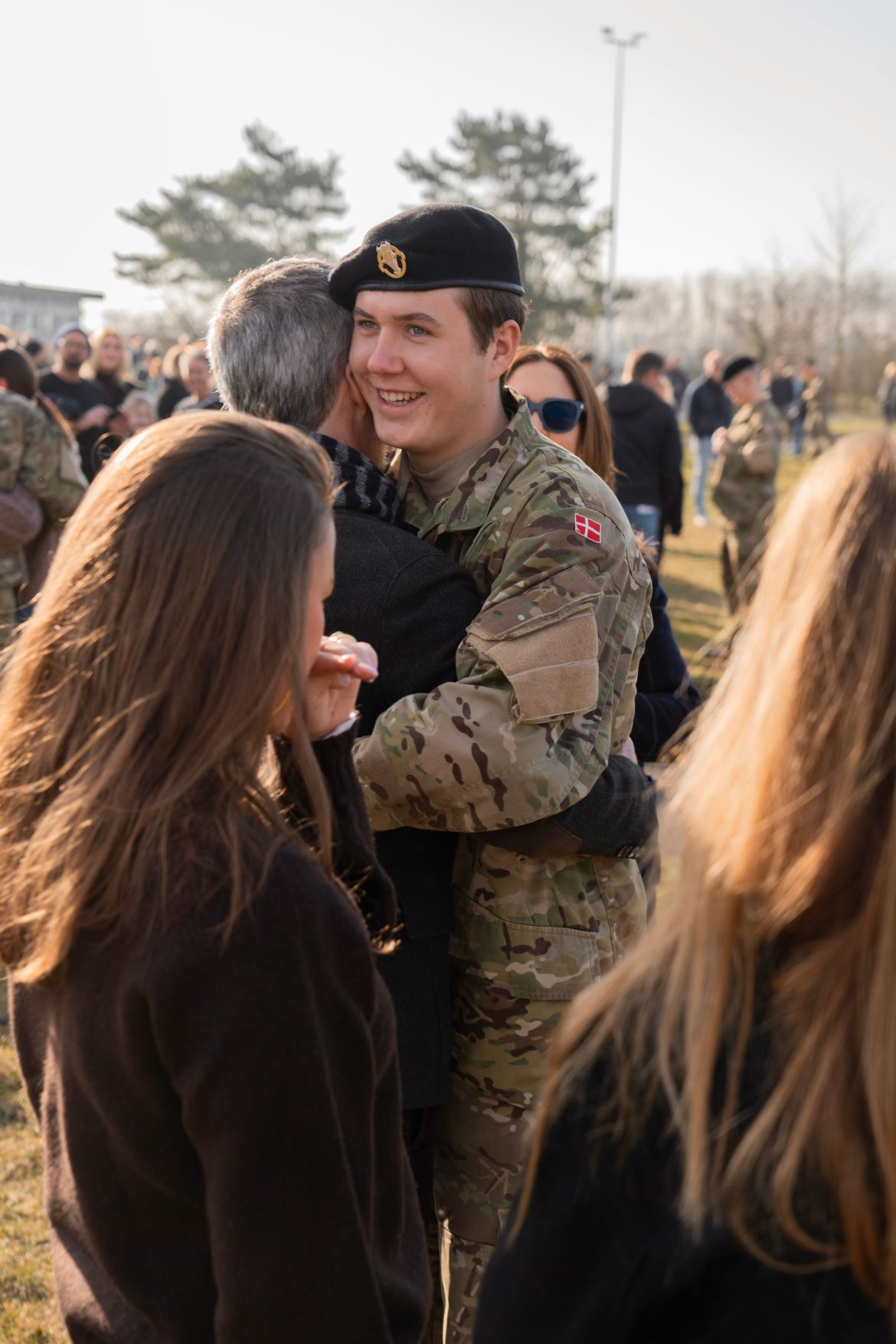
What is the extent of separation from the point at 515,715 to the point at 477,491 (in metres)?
0.46

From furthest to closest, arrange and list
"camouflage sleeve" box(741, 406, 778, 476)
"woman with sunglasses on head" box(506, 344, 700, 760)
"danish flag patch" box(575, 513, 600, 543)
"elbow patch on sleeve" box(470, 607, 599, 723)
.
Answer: "camouflage sleeve" box(741, 406, 778, 476) → "woman with sunglasses on head" box(506, 344, 700, 760) → "danish flag patch" box(575, 513, 600, 543) → "elbow patch on sleeve" box(470, 607, 599, 723)

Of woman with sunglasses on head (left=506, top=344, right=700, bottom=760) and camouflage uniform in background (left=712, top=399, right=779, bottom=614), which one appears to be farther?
camouflage uniform in background (left=712, top=399, right=779, bottom=614)

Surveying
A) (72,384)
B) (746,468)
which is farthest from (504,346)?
(746,468)

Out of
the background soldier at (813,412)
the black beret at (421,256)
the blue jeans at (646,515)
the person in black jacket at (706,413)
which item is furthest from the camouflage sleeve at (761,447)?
the background soldier at (813,412)

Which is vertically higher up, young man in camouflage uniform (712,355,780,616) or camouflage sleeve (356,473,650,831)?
camouflage sleeve (356,473,650,831)

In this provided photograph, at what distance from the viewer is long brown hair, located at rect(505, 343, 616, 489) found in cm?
399

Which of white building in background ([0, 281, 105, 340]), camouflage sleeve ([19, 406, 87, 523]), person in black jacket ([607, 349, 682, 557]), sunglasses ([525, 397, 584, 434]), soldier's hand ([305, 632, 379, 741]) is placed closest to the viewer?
soldier's hand ([305, 632, 379, 741])

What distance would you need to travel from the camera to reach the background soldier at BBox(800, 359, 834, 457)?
94.2 feet

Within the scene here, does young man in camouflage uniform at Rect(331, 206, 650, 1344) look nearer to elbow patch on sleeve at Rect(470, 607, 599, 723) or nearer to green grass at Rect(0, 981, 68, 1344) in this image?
elbow patch on sleeve at Rect(470, 607, 599, 723)

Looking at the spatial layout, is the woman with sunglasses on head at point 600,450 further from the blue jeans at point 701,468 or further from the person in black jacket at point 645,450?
the blue jeans at point 701,468

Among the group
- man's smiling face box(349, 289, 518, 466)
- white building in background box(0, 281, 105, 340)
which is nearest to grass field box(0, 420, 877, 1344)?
man's smiling face box(349, 289, 518, 466)

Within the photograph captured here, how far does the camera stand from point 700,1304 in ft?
3.32

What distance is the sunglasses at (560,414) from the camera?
3.78m

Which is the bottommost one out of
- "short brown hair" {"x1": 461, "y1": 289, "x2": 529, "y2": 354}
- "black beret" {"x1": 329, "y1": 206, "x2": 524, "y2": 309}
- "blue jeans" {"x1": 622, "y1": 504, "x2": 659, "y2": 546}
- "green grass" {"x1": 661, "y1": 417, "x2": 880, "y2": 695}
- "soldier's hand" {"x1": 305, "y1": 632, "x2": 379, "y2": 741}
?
"green grass" {"x1": 661, "y1": 417, "x2": 880, "y2": 695}
